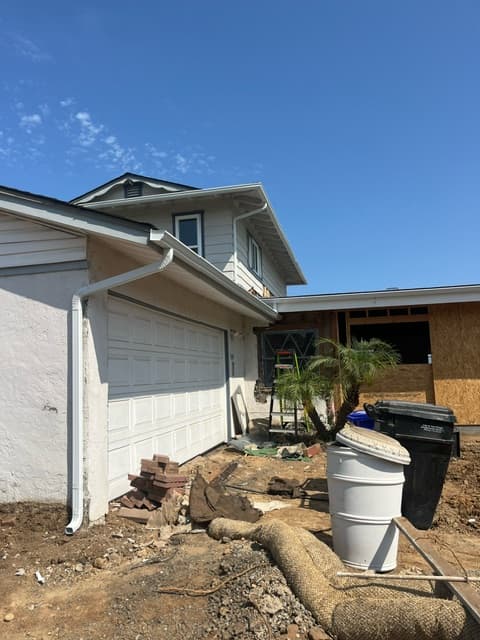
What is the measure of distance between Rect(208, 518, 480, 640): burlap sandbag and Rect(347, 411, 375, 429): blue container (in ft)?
21.1

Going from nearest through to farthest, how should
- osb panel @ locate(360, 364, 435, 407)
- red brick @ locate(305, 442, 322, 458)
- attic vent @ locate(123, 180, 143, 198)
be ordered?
red brick @ locate(305, 442, 322, 458) → osb panel @ locate(360, 364, 435, 407) → attic vent @ locate(123, 180, 143, 198)

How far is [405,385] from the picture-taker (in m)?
11.0

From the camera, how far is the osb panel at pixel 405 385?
10945 millimetres

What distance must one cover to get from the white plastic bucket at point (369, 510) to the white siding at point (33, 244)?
3.44 m

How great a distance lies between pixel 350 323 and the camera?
11.5 m

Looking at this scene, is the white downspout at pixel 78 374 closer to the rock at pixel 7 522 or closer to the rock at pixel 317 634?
the rock at pixel 7 522

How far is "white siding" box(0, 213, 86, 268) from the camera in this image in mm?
5031

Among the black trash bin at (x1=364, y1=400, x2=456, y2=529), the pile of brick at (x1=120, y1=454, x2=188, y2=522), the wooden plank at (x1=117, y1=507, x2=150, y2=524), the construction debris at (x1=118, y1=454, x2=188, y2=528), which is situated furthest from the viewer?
the pile of brick at (x1=120, y1=454, x2=188, y2=522)

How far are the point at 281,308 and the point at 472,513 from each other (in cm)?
648

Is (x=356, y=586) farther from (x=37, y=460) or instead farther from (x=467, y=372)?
(x=467, y=372)

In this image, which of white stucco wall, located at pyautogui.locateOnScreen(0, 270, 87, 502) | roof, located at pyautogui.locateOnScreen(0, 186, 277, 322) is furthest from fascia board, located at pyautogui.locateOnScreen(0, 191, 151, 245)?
white stucco wall, located at pyautogui.locateOnScreen(0, 270, 87, 502)

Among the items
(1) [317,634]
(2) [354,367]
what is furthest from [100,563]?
(2) [354,367]

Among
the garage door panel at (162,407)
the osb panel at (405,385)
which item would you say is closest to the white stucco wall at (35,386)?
the garage door panel at (162,407)

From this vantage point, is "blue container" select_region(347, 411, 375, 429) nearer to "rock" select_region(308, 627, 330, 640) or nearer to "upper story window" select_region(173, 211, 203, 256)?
"upper story window" select_region(173, 211, 203, 256)
